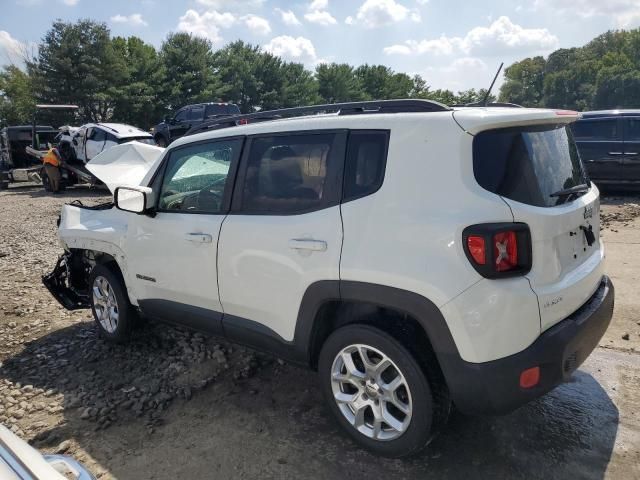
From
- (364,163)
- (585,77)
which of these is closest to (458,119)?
(364,163)

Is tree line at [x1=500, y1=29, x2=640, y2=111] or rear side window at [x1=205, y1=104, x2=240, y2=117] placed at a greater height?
tree line at [x1=500, y1=29, x2=640, y2=111]

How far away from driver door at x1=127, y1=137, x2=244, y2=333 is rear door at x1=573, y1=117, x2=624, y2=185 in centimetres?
874

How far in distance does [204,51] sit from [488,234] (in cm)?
4580

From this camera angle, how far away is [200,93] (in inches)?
1645

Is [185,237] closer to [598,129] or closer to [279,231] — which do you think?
[279,231]

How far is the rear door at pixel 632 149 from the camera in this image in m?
9.57

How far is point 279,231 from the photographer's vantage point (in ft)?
9.47

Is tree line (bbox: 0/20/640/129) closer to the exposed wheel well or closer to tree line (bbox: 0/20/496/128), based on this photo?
tree line (bbox: 0/20/496/128)

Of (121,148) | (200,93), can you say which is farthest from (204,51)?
(121,148)

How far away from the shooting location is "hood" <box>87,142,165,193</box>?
463cm

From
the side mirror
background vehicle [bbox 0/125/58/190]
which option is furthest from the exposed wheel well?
background vehicle [bbox 0/125/58/190]

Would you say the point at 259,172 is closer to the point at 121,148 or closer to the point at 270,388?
the point at 270,388

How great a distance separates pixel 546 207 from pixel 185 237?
89.0 inches

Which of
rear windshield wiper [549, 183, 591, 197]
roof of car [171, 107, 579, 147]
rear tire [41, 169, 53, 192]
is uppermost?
roof of car [171, 107, 579, 147]
